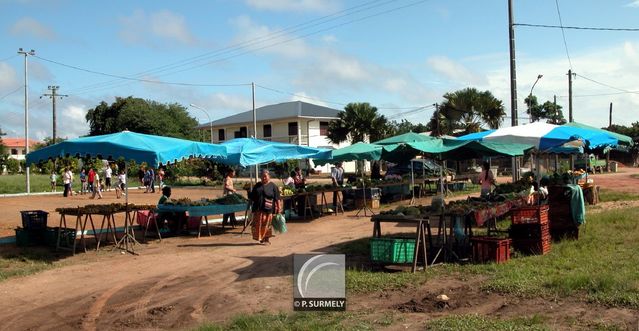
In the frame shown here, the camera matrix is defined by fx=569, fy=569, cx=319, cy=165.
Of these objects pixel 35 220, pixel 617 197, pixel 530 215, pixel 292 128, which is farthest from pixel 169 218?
pixel 292 128

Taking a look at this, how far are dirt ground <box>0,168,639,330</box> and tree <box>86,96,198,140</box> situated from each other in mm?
51918

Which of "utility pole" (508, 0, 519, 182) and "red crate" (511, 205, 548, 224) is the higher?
"utility pole" (508, 0, 519, 182)

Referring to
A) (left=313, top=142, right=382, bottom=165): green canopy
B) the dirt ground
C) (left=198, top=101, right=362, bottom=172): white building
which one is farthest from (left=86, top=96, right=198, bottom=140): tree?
the dirt ground

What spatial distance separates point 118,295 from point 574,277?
645 cm

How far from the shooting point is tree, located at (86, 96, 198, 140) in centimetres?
6212

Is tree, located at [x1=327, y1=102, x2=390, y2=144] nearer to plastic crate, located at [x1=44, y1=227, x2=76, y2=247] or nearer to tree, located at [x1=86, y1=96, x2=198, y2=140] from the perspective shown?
tree, located at [x1=86, y1=96, x2=198, y2=140]

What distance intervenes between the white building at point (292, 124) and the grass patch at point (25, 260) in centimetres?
4418

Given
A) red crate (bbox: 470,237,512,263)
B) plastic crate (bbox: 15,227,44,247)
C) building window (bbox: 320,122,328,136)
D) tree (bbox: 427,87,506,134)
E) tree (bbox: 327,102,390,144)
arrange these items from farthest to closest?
building window (bbox: 320,122,328,136) → tree (bbox: 327,102,390,144) → tree (bbox: 427,87,506,134) → plastic crate (bbox: 15,227,44,247) → red crate (bbox: 470,237,512,263)

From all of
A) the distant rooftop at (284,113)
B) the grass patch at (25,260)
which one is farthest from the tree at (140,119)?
the grass patch at (25,260)

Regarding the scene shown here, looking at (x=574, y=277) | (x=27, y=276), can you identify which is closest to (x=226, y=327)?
(x=574, y=277)

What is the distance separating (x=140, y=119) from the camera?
6219 centimetres

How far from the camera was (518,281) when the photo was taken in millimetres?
7762

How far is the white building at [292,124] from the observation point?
190ft
